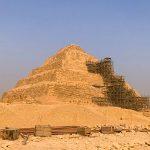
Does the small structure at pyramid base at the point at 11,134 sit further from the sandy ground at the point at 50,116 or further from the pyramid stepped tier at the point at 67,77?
the pyramid stepped tier at the point at 67,77

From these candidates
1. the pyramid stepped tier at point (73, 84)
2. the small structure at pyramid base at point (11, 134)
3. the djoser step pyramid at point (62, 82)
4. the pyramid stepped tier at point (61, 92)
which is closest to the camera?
the small structure at pyramid base at point (11, 134)

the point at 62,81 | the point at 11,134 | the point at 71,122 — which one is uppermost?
the point at 62,81

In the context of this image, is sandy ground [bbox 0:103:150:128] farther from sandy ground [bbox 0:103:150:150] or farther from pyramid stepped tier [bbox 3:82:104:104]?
pyramid stepped tier [bbox 3:82:104:104]

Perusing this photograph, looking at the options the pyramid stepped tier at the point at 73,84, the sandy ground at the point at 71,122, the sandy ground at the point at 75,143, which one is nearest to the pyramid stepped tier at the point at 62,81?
the pyramid stepped tier at the point at 73,84

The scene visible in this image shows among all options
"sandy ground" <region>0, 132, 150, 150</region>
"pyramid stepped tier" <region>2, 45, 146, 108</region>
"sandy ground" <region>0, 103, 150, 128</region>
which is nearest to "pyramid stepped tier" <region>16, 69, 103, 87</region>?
"pyramid stepped tier" <region>2, 45, 146, 108</region>

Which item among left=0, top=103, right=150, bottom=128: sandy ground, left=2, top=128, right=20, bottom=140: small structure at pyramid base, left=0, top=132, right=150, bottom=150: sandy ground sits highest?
left=0, top=103, right=150, bottom=128: sandy ground

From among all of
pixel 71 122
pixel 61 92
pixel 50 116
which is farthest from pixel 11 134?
pixel 61 92

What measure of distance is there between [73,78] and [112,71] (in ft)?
26.9

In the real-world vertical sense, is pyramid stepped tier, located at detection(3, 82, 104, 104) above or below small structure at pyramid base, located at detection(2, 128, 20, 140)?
above

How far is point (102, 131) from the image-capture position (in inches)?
1059

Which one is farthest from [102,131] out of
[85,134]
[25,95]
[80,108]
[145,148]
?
[25,95]

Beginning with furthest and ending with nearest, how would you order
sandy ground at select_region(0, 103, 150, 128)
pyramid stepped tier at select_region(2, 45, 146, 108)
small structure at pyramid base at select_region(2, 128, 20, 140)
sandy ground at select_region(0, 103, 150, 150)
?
pyramid stepped tier at select_region(2, 45, 146, 108) → sandy ground at select_region(0, 103, 150, 128) → small structure at pyramid base at select_region(2, 128, 20, 140) → sandy ground at select_region(0, 103, 150, 150)

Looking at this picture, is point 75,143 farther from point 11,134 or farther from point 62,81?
point 62,81

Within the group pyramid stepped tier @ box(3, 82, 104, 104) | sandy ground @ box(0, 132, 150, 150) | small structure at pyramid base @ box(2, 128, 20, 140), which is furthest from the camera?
pyramid stepped tier @ box(3, 82, 104, 104)
